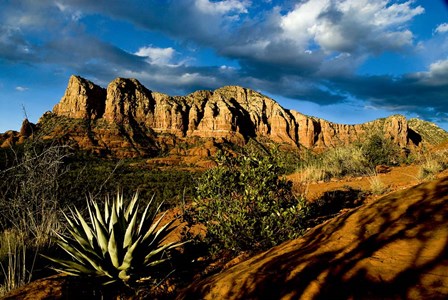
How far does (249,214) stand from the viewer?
19.1 feet

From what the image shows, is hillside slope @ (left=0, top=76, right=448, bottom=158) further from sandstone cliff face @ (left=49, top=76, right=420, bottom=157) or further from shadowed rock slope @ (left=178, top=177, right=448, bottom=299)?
shadowed rock slope @ (left=178, top=177, right=448, bottom=299)

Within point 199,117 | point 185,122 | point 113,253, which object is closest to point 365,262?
point 113,253

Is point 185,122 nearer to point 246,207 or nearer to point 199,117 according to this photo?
point 199,117

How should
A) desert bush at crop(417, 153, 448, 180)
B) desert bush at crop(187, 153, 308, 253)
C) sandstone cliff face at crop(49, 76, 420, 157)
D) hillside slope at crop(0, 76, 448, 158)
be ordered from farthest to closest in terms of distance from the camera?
sandstone cliff face at crop(49, 76, 420, 157) → hillside slope at crop(0, 76, 448, 158) → desert bush at crop(417, 153, 448, 180) → desert bush at crop(187, 153, 308, 253)

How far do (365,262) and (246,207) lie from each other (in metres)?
3.46

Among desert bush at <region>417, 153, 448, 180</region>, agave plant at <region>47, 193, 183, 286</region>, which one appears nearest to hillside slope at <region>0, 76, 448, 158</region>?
desert bush at <region>417, 153, 448, 180</region>

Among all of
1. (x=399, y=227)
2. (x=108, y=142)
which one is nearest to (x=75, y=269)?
(x=399, y=227)

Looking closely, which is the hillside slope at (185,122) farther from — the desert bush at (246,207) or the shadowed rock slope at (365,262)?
the shadowed rock slope at (365,262)

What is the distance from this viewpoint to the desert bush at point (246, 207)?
5332 mm

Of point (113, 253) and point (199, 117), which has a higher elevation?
point (199, 117)

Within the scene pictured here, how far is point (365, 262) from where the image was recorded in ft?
8.27

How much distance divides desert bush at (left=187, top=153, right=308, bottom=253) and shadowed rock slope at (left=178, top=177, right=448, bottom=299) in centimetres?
154

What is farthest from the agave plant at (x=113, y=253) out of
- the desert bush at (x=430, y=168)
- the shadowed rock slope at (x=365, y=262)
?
the desert bush at (x=430, y=168)

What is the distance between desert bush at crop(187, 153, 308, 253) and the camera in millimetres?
5332
